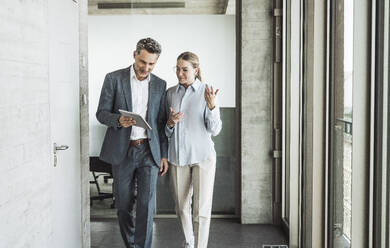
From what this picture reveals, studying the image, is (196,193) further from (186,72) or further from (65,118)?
(65,118)

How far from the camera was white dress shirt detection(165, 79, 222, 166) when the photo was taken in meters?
3.80

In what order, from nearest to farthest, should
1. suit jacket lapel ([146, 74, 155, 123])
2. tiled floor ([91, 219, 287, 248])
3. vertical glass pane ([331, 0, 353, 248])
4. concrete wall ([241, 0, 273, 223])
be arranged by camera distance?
vertical glass pane ([331, 0, 353, 248]) < suit jacket lapel ([146, 74, 155, 123]) < tiled floor ([91, 219, 287, 248]) < concrete wall ([241, 0, 273, 223])

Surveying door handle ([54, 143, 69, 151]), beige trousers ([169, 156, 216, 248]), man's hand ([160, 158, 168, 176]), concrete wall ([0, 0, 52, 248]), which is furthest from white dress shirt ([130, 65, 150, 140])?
concrete wall ([0, 0, 52, 248])

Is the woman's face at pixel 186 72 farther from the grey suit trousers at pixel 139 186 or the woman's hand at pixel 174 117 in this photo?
the grey suit trousers at pixel 139 186

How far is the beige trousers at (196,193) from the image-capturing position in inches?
151

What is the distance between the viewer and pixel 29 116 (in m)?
2.61

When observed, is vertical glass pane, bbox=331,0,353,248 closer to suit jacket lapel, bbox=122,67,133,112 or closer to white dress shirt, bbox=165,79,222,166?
white dress shirt, bbox=165,79,222,166

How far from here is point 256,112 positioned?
16.2 feet

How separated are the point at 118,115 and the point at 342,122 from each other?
60.4 inches

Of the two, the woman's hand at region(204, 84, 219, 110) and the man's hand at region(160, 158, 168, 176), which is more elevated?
the woman's hand at region(204, 84, 219, 110)

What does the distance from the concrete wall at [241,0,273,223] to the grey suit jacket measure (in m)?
1.27

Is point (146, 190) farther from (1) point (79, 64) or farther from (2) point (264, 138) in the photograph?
(2) point (264, 138)

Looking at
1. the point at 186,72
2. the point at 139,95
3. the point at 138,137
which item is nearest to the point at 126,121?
the point at 138,137

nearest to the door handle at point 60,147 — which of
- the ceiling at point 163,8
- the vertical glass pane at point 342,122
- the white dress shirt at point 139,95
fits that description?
the white dress shirt at point 139,95
